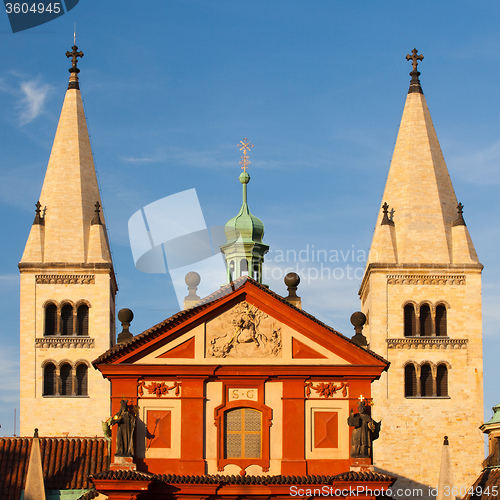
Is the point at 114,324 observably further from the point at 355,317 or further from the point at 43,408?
the point at 355,317

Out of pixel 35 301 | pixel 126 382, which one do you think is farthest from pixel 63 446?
pixel 35 301

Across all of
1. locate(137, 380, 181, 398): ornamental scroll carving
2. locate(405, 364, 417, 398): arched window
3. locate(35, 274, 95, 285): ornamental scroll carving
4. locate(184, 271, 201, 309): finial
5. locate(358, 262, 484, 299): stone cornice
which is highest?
locate(358, 262, 484, 299): stone cornice

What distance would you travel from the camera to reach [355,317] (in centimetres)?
4353

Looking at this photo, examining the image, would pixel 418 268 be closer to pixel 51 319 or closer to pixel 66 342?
pixel 66 342

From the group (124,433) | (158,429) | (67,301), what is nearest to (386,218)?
(67,301)

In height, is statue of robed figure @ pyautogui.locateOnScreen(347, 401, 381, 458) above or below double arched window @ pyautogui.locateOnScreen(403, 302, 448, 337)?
below

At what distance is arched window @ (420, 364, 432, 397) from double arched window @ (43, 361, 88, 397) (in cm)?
1635

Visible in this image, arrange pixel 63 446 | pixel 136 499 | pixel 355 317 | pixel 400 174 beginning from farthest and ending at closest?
pixel 400 174 < pixel 63 446 < pixel 355 317 < pixel 136 499

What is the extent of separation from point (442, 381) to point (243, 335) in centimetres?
2776

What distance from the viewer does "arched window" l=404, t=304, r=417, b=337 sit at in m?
68.5

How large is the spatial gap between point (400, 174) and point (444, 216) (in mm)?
3146

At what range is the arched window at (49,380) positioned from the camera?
67.4m

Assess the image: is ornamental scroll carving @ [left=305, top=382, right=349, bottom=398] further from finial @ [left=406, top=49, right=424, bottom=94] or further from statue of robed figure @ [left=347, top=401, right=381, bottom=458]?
finial @ [left=406, top=49, right=424, bottom=94]

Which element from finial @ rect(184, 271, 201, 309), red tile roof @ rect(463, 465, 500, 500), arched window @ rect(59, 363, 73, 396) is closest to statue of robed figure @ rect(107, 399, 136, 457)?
red tile roof @ rect(463, 465, 500, 500)
